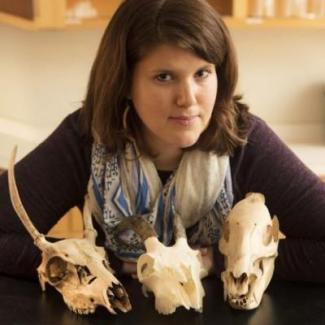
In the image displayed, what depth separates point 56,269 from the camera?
1089 millimetres

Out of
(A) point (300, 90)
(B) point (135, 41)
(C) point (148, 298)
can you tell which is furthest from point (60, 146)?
(A) point (300, 90)

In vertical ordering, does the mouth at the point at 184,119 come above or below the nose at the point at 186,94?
below

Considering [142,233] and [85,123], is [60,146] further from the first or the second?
[142,233]

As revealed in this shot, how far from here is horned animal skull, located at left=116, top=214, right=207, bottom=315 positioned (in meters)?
1.02

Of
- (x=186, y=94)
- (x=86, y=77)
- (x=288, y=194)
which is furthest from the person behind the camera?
(x=86, y=77)

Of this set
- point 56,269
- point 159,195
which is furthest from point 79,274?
point 159,195

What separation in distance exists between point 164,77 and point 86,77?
1.54m

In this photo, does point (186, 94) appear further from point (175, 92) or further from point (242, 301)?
point (242, 301)

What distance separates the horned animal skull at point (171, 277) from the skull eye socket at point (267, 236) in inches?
4.5

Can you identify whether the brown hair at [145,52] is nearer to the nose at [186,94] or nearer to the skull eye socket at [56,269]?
the nose at [186,94]

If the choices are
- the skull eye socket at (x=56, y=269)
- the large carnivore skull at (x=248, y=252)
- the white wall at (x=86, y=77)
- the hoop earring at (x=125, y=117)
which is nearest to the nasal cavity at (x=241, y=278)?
the large carnivore skull at (x=248, y=252)

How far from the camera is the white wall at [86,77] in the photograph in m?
2.61

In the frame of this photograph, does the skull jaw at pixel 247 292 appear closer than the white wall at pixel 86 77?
Yes

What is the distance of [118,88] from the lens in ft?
4.10
